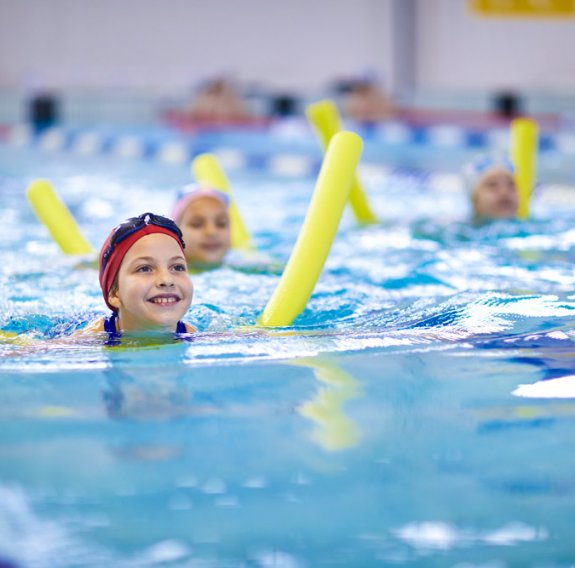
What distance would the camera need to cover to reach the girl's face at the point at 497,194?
6617 millimetres

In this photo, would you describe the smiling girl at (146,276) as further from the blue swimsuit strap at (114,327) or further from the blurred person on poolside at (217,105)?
the blurred person on poolside at (217,105)

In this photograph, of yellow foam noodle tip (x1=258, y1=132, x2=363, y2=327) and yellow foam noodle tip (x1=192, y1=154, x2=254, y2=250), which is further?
yellow foam noodle tip (x1=192, y1=154, x2=254, y2=250)

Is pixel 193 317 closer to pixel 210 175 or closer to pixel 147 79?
pixel 210 175

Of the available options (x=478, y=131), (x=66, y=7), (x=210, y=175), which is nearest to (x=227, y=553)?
(x=210, y=175)

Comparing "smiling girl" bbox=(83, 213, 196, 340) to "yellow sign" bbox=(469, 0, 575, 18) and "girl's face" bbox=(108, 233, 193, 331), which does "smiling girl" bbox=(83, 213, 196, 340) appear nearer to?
"girl's face" bbox=(108, 233, 193, 331)

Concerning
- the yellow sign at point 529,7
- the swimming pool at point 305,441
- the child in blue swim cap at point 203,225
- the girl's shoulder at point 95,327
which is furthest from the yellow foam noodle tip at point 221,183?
the yellow sign at point 529,7

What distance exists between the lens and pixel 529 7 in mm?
12836

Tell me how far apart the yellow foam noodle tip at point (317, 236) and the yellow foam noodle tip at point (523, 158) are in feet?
11.0

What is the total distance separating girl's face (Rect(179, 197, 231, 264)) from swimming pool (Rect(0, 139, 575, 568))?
111 cm

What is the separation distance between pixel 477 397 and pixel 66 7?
17.6 meters

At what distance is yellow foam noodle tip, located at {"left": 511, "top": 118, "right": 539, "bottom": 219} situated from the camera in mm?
7008

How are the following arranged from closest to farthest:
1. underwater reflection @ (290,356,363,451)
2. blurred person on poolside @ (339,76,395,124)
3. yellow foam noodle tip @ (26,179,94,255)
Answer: underwater reflection @ (290,356,363,451) < yellow foam noodle tip @ (26,179,94,255) < blurred person on poolside @ (339,76,395,124)

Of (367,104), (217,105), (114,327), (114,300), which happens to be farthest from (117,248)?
(217,105)

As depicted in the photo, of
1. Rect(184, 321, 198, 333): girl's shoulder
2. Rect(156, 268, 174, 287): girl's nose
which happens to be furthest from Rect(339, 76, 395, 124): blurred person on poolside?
Rect(156, 268, 174, 287): girl's nose
